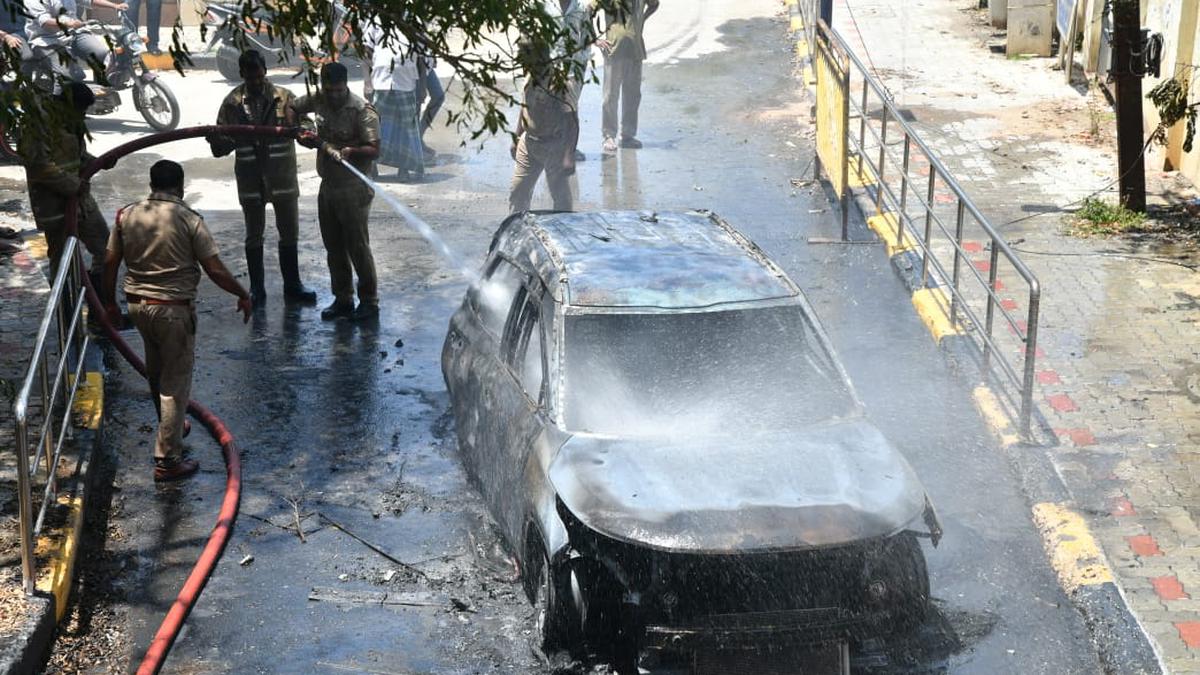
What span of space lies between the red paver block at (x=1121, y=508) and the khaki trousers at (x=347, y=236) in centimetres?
561

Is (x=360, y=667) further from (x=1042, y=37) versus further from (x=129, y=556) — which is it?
(x=1042, y=37)

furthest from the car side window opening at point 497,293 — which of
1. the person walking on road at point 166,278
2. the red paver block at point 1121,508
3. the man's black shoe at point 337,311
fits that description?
the red paver block at point 1121,508

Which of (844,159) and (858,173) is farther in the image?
(858,173)

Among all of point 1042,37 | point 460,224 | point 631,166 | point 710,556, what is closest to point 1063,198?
point 631,166

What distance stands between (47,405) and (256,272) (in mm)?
4111

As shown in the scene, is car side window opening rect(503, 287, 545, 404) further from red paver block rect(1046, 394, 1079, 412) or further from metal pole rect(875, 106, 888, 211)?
metal pole rect(875, 106, 888, 211)

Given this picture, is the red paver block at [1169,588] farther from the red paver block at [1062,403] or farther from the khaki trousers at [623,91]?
the khaki trousers at [623,91]

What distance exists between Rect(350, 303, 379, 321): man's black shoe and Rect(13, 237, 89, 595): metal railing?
214 cm

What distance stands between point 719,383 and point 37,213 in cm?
574

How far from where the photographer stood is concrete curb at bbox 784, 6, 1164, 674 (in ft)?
20.6

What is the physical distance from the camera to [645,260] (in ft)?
24.1

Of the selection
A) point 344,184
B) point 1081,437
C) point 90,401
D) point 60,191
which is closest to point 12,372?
point 90,401

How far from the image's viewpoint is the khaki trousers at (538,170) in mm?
12398

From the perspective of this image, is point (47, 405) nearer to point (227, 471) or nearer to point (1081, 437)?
point (227, 471)
